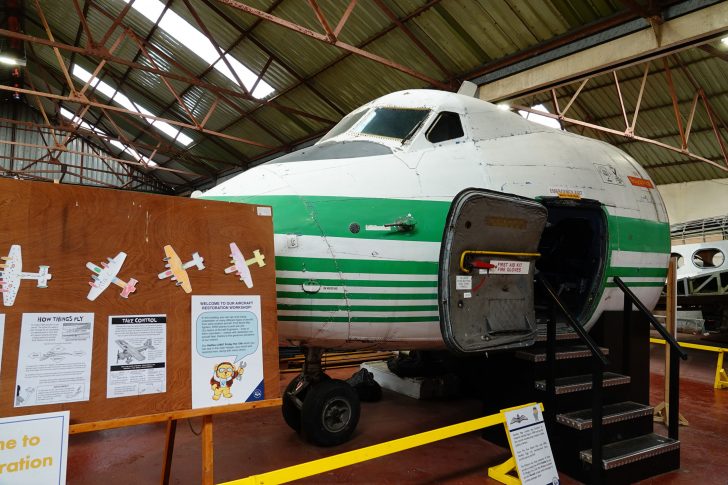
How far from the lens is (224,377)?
8.98ft

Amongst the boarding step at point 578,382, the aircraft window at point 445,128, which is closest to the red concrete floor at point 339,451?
the boarding step at point 578,382

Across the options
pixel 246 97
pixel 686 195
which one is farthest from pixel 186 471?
pixel 686 195

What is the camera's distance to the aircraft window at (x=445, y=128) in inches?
183

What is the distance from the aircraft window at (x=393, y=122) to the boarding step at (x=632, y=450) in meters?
3.28

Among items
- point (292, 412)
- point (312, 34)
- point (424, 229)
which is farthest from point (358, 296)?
point (312, 34)

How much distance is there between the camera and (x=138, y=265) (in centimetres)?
266

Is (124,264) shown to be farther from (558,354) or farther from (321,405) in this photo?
(558,354)

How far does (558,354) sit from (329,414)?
2.34 metres

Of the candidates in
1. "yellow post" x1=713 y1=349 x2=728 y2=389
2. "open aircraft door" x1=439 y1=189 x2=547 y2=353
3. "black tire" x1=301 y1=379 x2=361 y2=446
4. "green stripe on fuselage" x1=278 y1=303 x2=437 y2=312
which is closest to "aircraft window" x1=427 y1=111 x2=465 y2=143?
"open aircraft door" x1=439 y1=189 x2=547 y2=353

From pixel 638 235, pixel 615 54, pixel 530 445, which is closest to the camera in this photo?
pixel 530 445

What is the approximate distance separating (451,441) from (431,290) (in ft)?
6.67

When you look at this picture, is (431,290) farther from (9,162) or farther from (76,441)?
(9,162)

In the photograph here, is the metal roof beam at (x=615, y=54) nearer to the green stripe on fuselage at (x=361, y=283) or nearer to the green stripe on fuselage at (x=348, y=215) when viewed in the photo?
the green stripe on fuselage at (x=348, y=215)

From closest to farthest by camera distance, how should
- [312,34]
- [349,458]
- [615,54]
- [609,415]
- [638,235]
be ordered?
[349,458], [609,415], [638,235], [615,54], [312,34]
